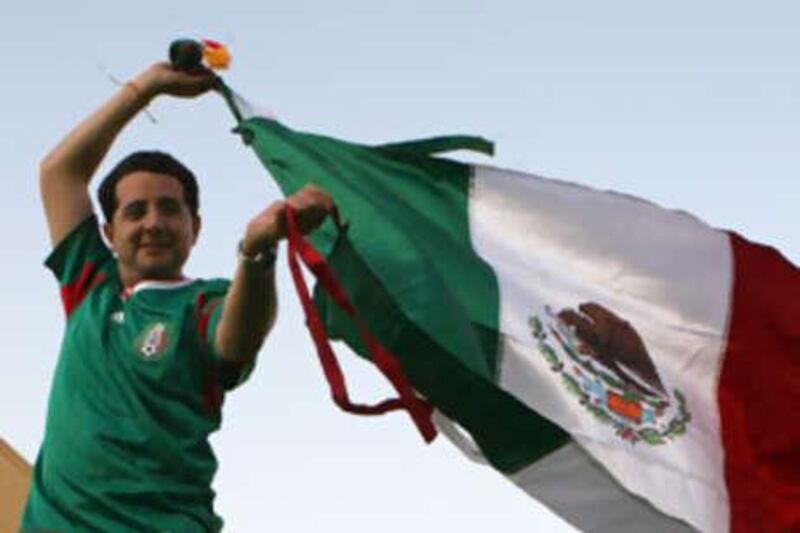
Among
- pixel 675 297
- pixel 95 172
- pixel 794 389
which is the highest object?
pixel 95 172

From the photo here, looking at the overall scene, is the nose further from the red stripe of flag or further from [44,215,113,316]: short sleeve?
the red stripe of flag

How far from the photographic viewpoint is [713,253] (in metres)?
4.96

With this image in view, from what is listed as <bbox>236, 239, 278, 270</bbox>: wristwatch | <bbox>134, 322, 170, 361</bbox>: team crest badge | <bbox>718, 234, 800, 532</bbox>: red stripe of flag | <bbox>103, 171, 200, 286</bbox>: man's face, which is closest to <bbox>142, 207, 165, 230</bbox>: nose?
<bbox>103, 171, 200, 286</bbox>: man's face

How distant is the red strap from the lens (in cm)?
343

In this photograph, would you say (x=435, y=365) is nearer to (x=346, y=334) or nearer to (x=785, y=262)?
(x=346, y=334)

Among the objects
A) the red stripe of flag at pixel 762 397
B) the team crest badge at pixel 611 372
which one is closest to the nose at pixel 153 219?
the team crest badge at pixel 611 372

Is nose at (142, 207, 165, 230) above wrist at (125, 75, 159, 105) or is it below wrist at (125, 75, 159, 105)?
below

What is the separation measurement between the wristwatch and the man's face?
1.30 ft

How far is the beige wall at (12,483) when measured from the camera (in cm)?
615

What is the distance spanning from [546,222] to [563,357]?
45 cm

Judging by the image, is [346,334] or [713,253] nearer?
[346,334]

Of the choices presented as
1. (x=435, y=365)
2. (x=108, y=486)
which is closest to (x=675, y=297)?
(x=435, y=365)

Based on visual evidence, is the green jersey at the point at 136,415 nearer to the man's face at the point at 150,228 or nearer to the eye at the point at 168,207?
the man's face at the point at 150,228

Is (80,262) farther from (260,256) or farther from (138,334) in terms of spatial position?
(260,256)
